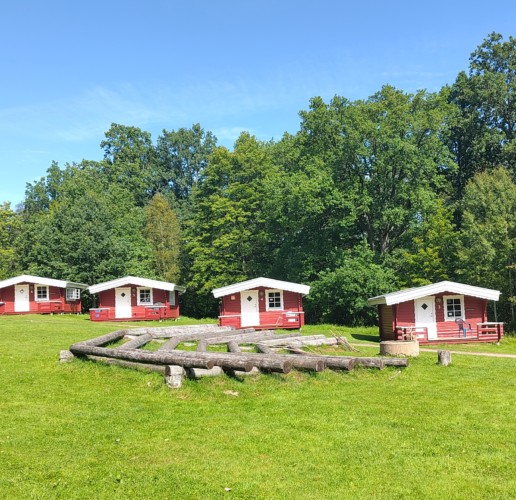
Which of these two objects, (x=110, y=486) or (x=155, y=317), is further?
(x=155, y=317)

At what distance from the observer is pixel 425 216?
34312 millimetres

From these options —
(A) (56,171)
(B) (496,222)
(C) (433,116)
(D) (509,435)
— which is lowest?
(D) (509,435)

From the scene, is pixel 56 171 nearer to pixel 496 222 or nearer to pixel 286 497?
pixel 496 222

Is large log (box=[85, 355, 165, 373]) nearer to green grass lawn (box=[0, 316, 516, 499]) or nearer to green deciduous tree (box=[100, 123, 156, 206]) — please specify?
green grass lawn (box=[0, 316, 516, 499])

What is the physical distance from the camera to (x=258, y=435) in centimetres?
752

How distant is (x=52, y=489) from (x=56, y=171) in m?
65.3

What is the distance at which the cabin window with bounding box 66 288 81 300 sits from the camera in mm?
38963

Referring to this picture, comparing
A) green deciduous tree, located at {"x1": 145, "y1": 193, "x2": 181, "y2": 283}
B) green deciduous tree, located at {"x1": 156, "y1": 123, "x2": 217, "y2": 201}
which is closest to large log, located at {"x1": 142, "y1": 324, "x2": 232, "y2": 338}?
green deciduous tree, located at {"x1": 145, "y1": 193, "x2": 181, "y2": 283}

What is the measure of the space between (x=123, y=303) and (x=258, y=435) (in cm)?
2674

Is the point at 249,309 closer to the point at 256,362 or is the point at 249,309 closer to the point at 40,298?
the point at 256,362

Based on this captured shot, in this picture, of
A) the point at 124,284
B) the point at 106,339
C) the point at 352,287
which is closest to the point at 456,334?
the point at 352,287

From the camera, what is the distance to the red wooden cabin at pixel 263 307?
2742cm

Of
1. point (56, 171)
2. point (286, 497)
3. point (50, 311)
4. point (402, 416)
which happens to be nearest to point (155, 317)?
point (50, 311)

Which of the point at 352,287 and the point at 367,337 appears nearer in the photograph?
the point at 367,337
